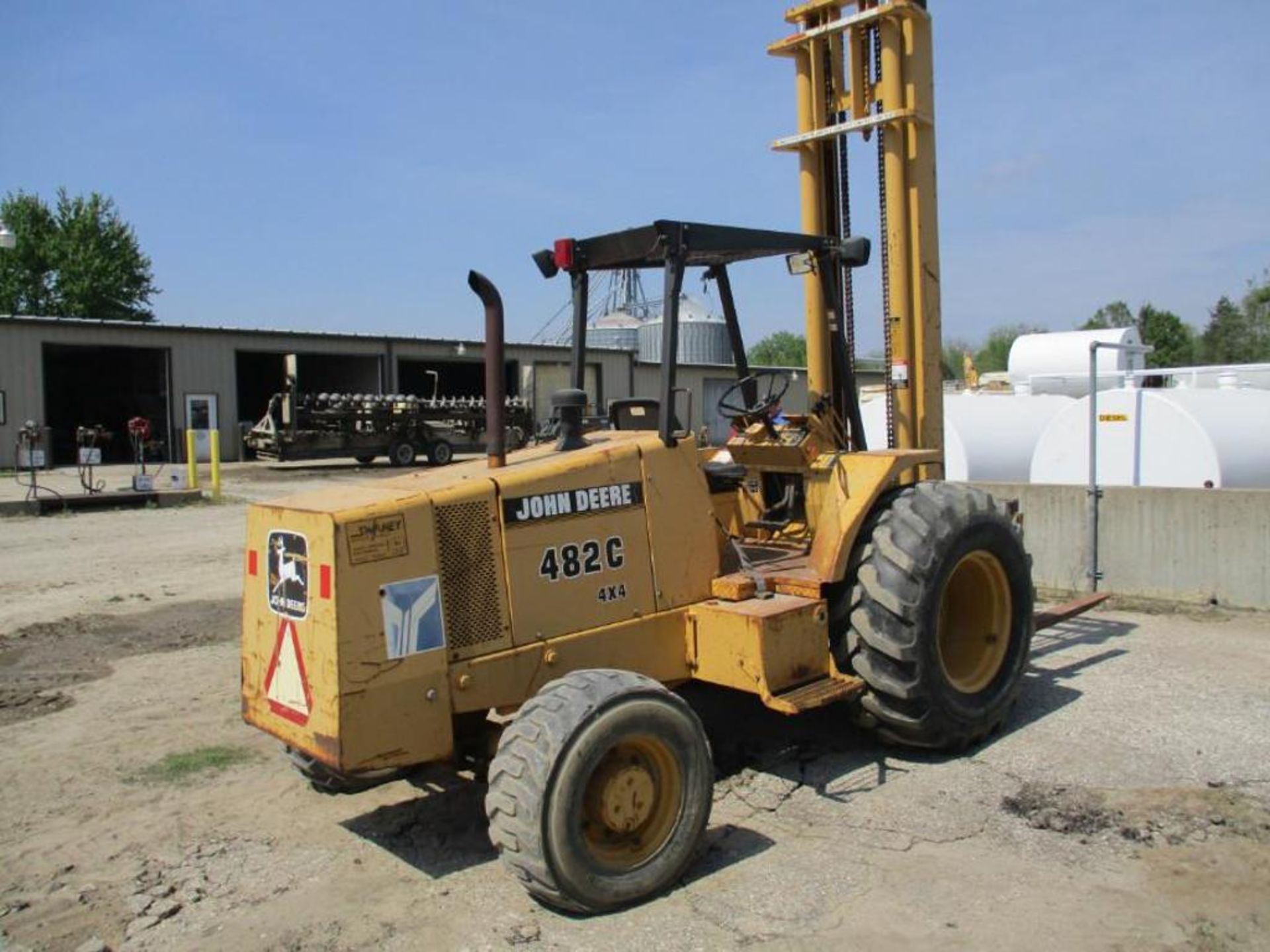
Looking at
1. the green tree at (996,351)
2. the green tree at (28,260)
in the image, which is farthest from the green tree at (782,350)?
the green tree at (28,260)

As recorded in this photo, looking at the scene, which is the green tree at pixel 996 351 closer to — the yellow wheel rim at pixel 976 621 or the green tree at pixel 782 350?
the green tree at pixel 782 350

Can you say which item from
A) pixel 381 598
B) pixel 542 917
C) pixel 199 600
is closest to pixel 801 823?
pixel 542 917

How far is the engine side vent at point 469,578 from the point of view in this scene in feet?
13.6

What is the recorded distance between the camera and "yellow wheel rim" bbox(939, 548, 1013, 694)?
19.1 feet

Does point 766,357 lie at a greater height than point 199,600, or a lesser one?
greater

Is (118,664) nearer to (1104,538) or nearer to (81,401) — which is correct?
(1104,538)

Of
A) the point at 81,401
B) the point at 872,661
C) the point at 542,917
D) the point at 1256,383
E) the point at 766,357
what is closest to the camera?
the point at 542,917

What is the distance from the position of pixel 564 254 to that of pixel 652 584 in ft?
5.92

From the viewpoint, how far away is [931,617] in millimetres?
5184

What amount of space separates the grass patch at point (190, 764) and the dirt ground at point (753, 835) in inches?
0.7

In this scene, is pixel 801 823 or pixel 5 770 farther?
pixel 5 770

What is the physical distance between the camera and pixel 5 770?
5.52 m

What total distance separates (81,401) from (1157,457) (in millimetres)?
37752

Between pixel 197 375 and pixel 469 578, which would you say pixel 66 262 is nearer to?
pixel 197 375
